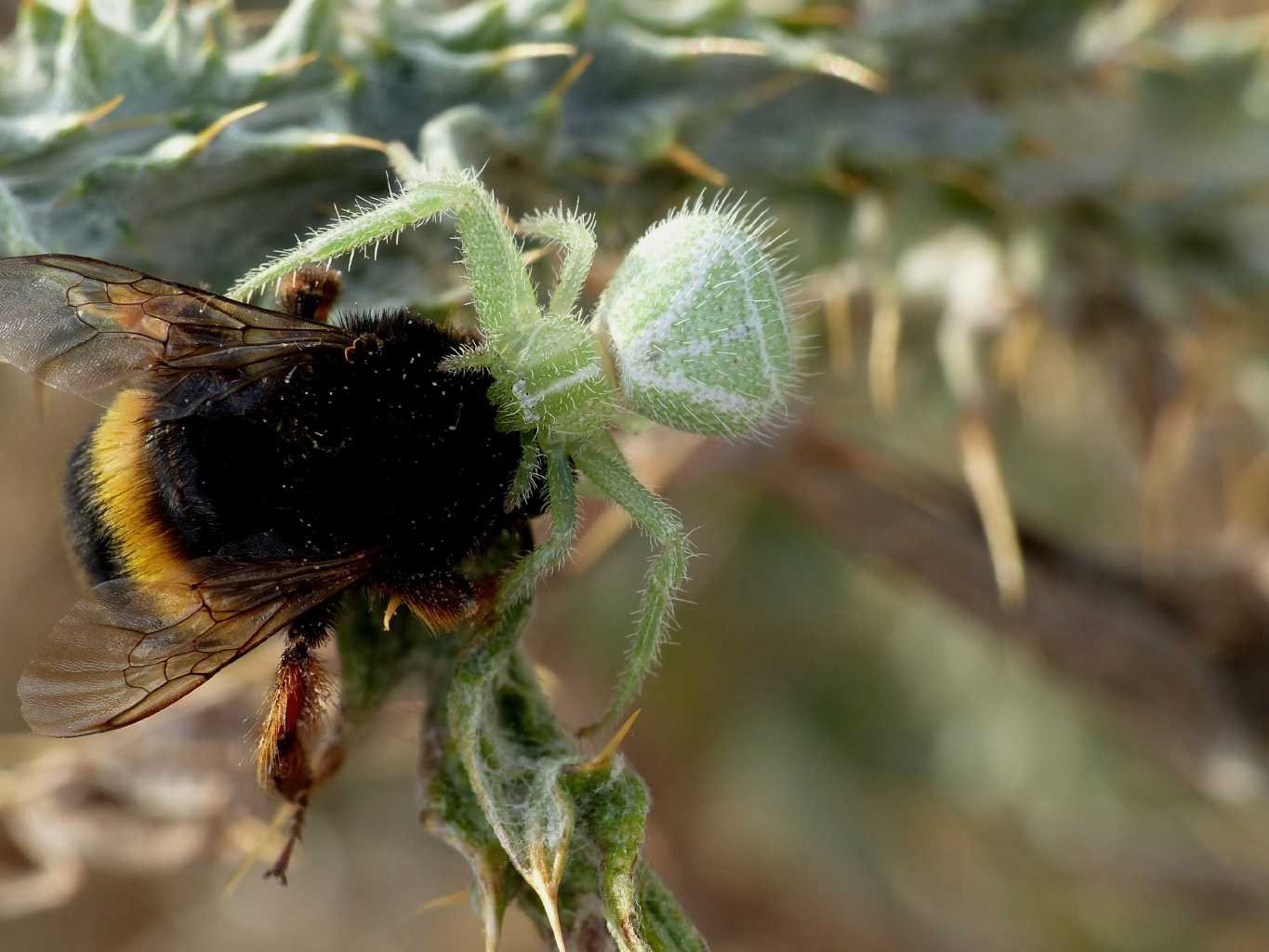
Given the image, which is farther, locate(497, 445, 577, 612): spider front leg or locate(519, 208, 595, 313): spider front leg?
locate(519, 208, 595, 313): spider front leg

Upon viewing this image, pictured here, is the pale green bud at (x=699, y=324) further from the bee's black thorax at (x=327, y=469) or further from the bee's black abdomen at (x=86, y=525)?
the bee's black abdomen at (x=86, y=525)

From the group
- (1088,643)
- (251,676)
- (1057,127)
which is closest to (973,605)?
(1088,643)

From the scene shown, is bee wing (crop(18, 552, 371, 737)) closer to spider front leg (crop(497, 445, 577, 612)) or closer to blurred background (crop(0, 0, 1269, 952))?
spider front leg (crop(497, 445, 577, 612))

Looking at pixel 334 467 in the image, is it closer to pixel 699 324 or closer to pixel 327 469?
pixel 327 469

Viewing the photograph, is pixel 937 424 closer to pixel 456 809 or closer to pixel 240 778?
pixel 240 778

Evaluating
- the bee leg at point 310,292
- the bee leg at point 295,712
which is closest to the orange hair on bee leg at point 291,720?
the bee leg at point 295,712

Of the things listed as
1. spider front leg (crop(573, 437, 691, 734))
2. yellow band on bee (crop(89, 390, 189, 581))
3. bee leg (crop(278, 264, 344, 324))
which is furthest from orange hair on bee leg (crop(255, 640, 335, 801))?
bee leg (crop(278, 264, 344, 324))

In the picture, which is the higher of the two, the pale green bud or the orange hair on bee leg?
the pale green bud
